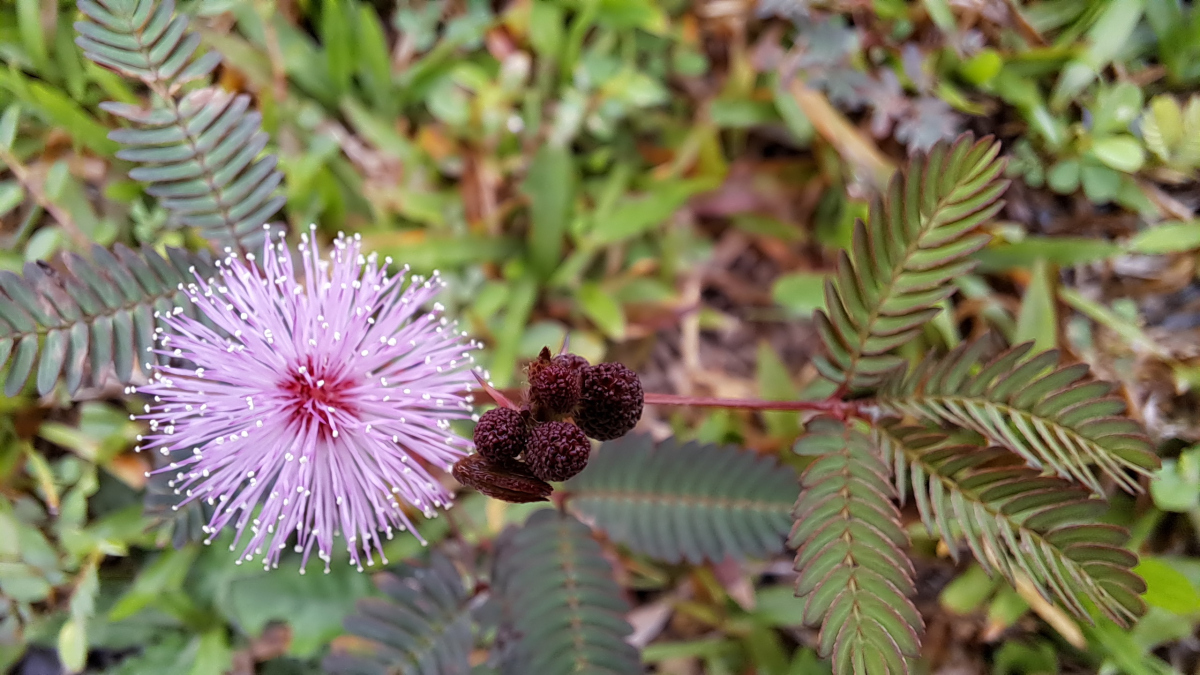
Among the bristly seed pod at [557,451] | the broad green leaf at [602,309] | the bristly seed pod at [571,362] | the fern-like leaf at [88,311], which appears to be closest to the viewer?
the bristly seed pod at [557,451]

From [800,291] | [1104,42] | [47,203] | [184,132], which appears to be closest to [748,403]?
[800,291]

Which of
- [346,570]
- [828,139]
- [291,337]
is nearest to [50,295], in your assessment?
[291,337]

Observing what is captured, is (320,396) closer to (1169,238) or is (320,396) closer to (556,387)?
(556,387)

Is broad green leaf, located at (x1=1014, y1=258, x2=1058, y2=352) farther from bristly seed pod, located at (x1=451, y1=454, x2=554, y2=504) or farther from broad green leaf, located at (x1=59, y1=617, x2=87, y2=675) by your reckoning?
broad green leaf, located at (x1=59, y1=617, x2=87, y2=675)

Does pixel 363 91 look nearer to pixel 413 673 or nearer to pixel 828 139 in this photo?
pixel 828 139

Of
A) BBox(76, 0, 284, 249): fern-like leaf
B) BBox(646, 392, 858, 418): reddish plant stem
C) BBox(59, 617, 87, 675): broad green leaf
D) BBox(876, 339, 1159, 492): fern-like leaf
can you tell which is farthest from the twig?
BBox(876, 339, 1159, 492): fern-like leaf

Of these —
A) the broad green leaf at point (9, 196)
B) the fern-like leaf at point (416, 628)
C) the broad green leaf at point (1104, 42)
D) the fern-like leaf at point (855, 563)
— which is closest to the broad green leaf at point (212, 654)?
the fern-like leaf at point (416, 628)

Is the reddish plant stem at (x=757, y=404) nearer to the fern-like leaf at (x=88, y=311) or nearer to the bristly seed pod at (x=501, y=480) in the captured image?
Result: the bristly seed pod at (x=501, y=480)
